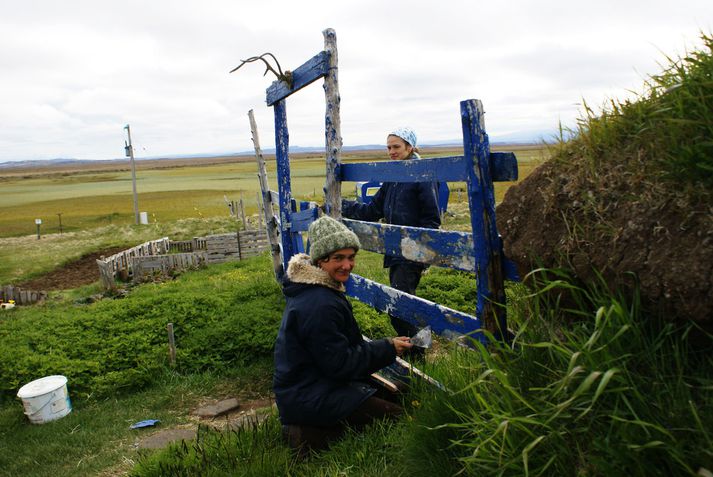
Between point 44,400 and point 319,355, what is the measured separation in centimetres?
423

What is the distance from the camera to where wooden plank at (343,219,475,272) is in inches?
130

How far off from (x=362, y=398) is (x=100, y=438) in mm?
3378

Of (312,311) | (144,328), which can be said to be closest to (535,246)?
(312,311)

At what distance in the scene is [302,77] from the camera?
5.57m

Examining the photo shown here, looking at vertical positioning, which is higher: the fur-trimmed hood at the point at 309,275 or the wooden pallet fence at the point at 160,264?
the fur-trimmed hood at the point at 309,275

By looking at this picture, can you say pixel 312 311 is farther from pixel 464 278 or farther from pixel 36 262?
pixel 36 262

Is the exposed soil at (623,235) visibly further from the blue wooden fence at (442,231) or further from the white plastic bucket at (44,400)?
the white plastic bucket at (44,400)

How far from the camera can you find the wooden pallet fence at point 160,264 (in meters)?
14.6

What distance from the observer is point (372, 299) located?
15.0 feet

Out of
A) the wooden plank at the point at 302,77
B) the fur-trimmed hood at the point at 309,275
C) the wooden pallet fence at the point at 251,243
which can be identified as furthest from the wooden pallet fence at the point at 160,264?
the fur-trimmed hood at the point at 309,275

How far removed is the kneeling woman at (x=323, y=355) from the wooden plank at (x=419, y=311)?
0.27 metres

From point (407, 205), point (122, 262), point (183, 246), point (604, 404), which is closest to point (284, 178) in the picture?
point (407, 205)

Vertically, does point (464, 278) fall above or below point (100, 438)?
above

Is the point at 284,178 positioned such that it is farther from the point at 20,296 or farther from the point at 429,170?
the point at 20,296
